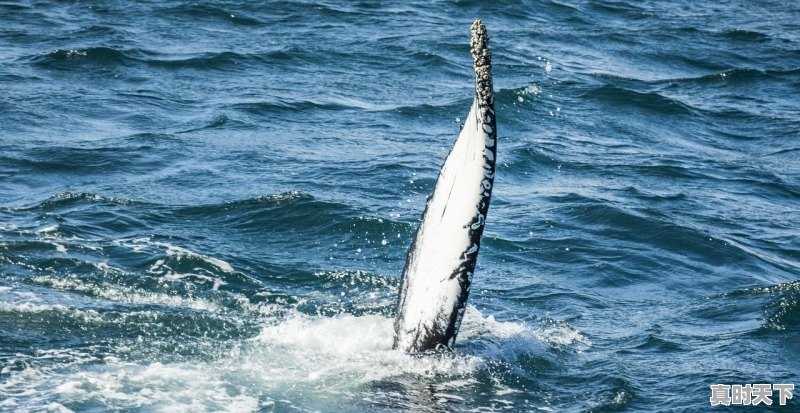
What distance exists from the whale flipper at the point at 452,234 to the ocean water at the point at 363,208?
0.62 m

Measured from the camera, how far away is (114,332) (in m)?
10.6

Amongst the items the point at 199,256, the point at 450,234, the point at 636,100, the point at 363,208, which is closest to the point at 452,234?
the point at 450,234

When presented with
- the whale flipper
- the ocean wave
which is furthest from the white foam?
the ocean wave

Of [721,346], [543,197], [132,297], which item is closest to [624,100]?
[543,197]

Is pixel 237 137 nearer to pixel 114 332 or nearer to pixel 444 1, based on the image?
pixel 114 332

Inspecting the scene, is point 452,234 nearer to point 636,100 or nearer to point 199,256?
point 199,256

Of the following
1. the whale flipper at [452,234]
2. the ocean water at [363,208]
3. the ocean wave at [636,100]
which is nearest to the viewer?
the whale flipper at [452,234]

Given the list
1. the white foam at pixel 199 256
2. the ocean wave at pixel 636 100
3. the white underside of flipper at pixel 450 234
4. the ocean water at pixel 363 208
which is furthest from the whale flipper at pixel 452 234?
the ocean wave at pixel 636 100

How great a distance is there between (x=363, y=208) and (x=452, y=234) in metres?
6.36

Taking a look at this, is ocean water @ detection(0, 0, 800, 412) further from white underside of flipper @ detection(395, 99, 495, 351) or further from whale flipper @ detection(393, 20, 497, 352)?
white underside of flipper @ detection(395, 99, 495, 351)

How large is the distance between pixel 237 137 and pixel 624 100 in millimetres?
8174

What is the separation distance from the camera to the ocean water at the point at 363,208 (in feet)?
33.0

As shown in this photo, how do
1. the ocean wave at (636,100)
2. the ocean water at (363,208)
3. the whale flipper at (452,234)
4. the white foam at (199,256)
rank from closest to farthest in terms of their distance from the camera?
the whale flipper at (452,234) < the ocean water at (363,208) < the white foam at (199,256) < the ocean wave at (636,100)

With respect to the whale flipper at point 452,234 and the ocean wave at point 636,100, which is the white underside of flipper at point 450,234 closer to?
the whale flipper at point 452,234
